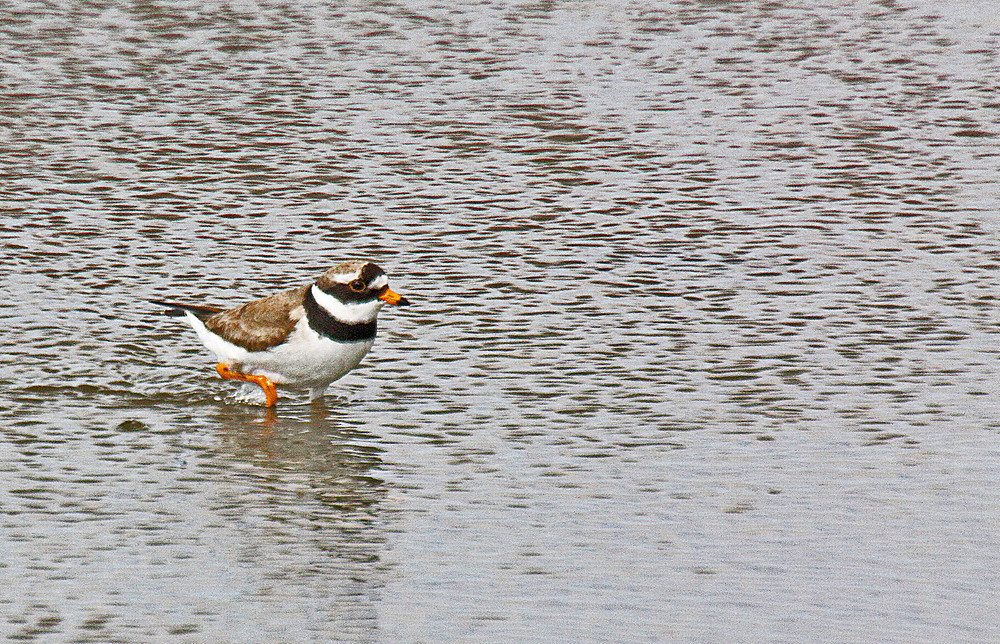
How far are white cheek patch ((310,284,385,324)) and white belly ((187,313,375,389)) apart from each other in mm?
131

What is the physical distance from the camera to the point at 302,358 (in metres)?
8.75

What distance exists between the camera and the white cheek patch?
29.0 ft

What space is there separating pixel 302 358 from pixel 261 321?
559 mm

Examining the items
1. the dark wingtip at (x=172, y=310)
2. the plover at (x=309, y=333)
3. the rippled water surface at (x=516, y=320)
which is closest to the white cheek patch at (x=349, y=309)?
the plover at (x=309, y=333)

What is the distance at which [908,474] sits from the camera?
24.2ft

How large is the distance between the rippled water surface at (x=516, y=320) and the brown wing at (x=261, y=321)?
1.00 feet

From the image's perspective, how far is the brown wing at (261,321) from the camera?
356 inches

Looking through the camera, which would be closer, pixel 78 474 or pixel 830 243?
pixel 78 474

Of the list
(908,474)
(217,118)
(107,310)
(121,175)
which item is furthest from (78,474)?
(217,118)

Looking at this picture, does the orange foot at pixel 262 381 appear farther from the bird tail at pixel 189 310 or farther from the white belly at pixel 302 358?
the bird tail at pixel 189 310

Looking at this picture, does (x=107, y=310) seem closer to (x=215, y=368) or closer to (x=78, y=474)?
(x=215, y=368)

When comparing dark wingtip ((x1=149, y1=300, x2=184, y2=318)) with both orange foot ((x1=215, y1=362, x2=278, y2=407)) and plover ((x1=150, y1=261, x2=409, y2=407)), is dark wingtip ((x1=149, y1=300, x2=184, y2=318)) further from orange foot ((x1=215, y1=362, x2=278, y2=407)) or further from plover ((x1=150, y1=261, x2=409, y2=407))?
orange foot ((x1=215, y1=362, x2=278, y2=407))

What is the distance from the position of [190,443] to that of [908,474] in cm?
333

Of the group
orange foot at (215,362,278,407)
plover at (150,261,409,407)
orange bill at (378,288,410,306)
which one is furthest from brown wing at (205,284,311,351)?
orange bill at (378,288,410,306)
